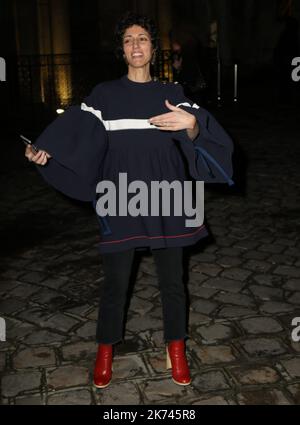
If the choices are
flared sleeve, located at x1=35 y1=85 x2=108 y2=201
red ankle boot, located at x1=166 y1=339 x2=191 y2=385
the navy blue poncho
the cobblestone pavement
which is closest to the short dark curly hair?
the navy blue poncho

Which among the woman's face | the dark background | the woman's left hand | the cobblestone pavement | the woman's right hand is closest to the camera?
the woman's left hand

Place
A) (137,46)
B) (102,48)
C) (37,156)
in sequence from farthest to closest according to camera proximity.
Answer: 1. (102,48)
2. (137,46)
3. (37,156)

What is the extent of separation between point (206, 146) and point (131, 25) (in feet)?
2.61

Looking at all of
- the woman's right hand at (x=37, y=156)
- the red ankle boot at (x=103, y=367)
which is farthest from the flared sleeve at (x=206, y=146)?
the red ankle boot at (x=103, y=367)

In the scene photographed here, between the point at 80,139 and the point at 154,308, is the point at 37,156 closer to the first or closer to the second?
the point at 80,139

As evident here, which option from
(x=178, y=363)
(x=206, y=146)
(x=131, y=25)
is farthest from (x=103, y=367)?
(x=131, y=25)

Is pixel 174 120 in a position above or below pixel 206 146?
above

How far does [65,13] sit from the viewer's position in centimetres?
1712

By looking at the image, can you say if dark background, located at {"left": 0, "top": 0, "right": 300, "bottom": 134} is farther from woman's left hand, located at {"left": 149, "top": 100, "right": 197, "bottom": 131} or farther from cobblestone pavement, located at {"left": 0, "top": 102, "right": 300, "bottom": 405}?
woman's left hand, located at {"left": 149, "top": 100, "right": 197, "bottom": 131}

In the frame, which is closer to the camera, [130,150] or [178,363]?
[130,150]

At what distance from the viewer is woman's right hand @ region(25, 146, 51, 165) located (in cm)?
282

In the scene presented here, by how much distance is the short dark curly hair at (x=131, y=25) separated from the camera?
2.99 meters

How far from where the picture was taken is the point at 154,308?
426 centimetres

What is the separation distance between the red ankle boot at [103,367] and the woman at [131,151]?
20 centimetres
